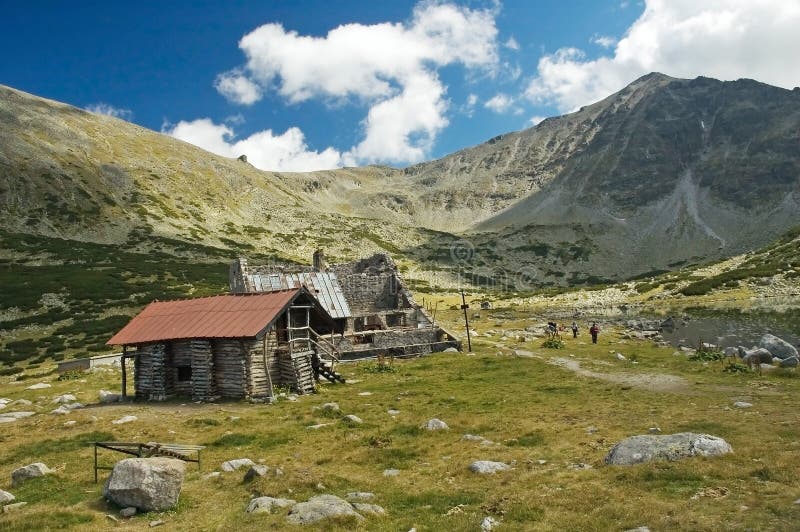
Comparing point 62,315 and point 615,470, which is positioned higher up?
point 62,315

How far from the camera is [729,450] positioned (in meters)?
14.1

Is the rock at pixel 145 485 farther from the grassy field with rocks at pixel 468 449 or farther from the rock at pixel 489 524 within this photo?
the rock at pixel 489 524

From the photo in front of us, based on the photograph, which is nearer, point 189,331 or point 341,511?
point 341,511

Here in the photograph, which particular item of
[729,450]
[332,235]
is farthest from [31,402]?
[332,235]

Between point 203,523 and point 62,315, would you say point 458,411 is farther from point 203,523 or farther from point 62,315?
point 62,315

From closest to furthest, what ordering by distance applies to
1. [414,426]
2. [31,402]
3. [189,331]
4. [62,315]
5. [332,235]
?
[414,426] → [189,331] → [31,402] → [62,315] → [332,235]

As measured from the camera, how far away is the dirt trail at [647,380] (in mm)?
25708

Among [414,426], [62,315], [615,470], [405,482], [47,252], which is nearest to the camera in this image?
[615,470]

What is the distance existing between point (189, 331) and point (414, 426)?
15264mm

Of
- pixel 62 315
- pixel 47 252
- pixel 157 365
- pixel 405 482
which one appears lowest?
pixel 405 482

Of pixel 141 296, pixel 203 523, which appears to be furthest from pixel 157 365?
pixel 141 296

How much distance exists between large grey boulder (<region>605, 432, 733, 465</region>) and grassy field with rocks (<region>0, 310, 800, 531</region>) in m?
0.40

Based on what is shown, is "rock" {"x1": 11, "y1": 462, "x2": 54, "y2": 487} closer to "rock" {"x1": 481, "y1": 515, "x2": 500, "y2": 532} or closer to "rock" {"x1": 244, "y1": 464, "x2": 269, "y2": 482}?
"rock" {"x1": 244, "y1": 464, "x2": 269, "y2": 482}

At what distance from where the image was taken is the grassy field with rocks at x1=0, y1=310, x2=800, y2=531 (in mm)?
11664
